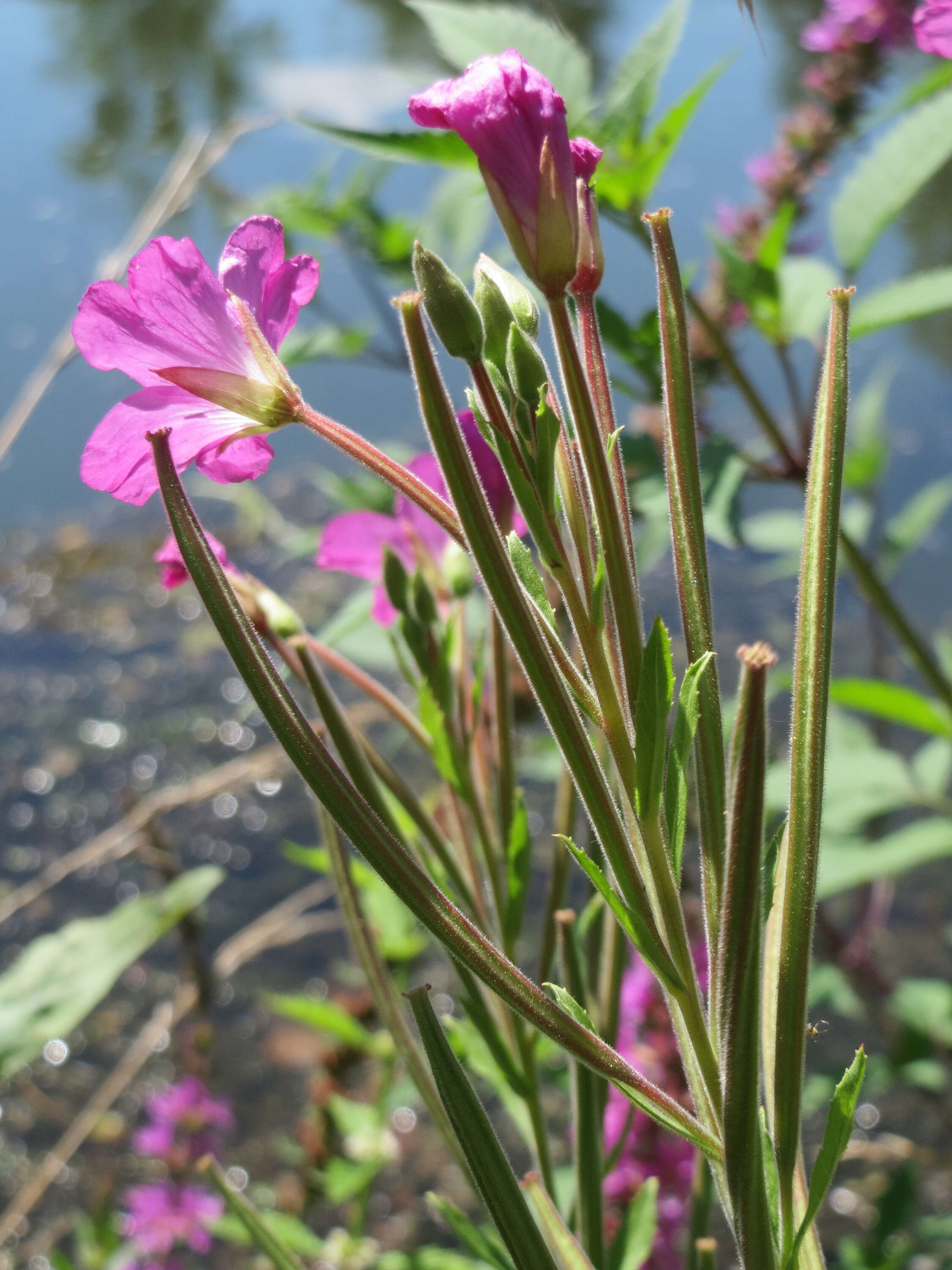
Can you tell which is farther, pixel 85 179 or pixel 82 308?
pixel 85 179

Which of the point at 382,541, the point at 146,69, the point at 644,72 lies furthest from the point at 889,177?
the point at 146,69

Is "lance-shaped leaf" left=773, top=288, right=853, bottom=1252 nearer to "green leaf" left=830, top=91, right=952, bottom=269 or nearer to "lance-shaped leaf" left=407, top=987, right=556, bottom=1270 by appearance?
"lance-shaped leaf" left=407, top=987, right=556, bottom=1270

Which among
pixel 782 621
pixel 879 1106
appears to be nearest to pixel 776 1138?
pixel 879 1106

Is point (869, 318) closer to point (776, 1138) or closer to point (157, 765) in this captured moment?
point (776, 1138)

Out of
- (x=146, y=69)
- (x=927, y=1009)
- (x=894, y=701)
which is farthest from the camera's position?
(x=146, y=69)

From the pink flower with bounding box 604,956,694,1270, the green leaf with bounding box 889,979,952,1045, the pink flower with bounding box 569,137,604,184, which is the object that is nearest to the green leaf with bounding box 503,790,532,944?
the pink flower with bounding box 569,137,604,184

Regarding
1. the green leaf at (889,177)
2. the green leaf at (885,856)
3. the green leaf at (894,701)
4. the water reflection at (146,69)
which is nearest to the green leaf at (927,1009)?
the green leaf at (885,856)

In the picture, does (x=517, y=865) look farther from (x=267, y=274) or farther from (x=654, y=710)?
(x=267, y=274)
